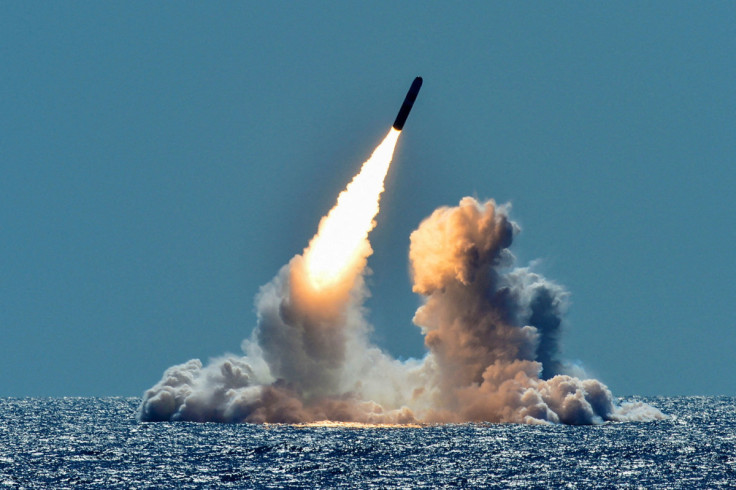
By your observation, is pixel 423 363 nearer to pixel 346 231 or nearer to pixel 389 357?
pixel 389 357

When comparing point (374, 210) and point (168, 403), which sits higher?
point (374, 210)

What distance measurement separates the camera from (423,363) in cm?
11675

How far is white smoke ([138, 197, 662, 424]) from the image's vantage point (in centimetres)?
10575

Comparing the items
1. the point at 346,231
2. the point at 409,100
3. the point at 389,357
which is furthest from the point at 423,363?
the point at 409,100

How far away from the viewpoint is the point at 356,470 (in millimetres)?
84062

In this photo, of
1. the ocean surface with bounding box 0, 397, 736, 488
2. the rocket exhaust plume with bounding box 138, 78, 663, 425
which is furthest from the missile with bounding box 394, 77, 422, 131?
the ocean surface with bounding box 0, 397, 736, 488

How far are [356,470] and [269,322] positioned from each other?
2573cm

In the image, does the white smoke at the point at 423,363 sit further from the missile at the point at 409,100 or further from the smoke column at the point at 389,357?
the missile at the point at 409,100

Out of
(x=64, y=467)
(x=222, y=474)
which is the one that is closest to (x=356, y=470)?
(x=222, y=474)

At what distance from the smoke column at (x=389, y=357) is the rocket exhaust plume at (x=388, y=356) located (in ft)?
0.32

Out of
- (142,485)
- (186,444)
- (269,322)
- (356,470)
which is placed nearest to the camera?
(142,485)

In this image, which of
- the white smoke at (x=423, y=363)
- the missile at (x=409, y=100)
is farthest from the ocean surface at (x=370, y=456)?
the missile at (x=409, y=100)

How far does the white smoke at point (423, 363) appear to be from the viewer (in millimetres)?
105750

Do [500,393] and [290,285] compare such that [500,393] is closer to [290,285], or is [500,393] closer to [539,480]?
[290,285]
